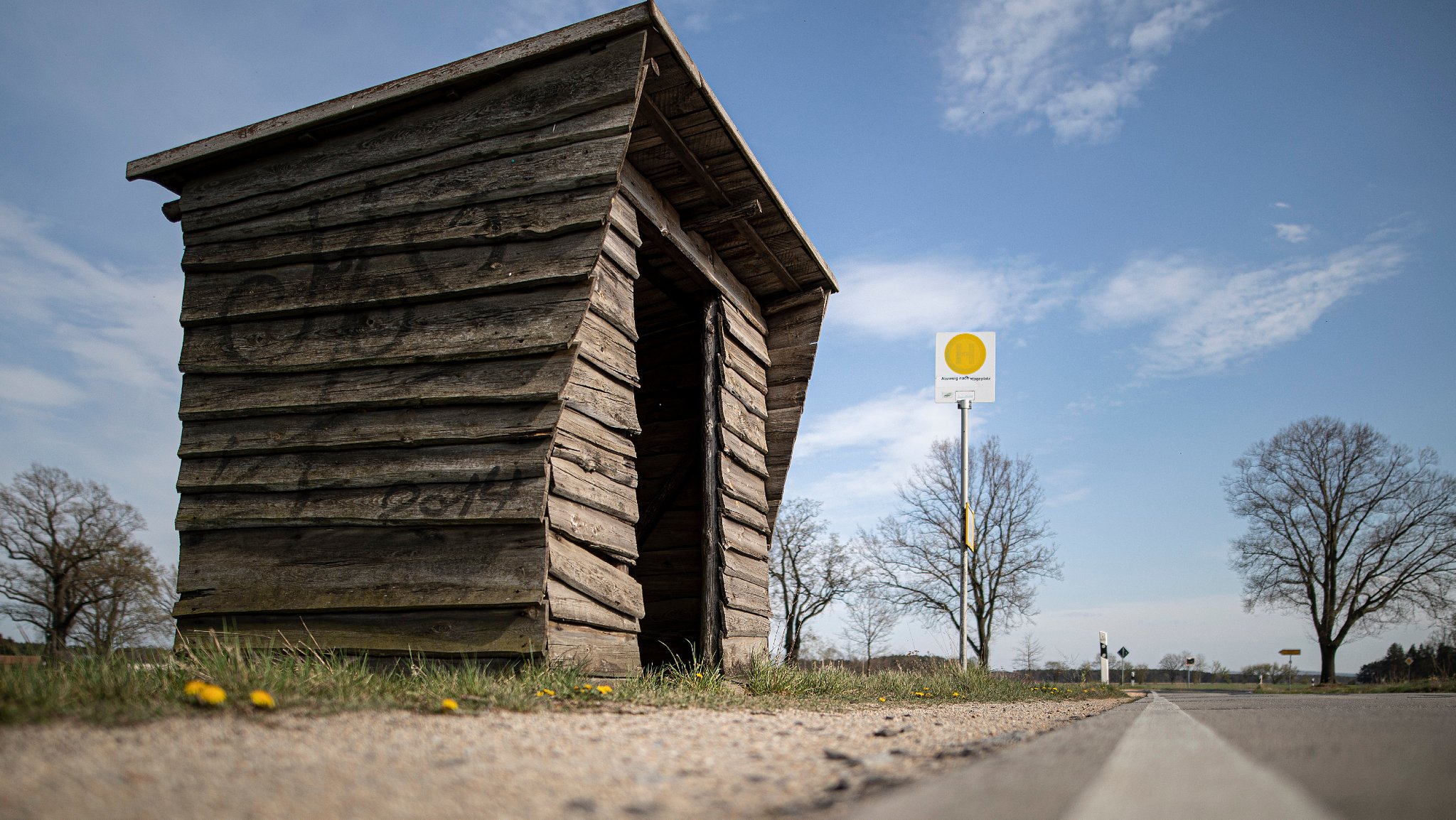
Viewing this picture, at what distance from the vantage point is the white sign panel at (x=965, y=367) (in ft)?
41.1

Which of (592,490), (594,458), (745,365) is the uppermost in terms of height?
(745,365)

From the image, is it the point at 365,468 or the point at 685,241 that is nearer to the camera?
the point at 365,468

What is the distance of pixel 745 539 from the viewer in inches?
316

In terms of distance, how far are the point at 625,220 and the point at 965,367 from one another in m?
7.97

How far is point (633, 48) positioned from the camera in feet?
17.0

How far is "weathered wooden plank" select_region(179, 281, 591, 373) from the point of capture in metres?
5.12

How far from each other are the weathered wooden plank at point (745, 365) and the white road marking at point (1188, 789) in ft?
18.3

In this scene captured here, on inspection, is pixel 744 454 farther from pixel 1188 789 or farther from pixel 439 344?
pixel 1188 789

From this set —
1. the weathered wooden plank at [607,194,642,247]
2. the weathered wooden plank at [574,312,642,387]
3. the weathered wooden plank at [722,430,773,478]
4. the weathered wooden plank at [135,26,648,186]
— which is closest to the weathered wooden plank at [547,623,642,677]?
the weathered wooden plank at [574,312,642,387]

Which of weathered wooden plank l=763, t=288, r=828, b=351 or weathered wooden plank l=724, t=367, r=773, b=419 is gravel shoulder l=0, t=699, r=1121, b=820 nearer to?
weathered wooden plank l=724, t=367, r=773, b=419

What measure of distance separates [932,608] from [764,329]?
18.7m

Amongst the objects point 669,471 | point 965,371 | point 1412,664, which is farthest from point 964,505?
point 1412,664

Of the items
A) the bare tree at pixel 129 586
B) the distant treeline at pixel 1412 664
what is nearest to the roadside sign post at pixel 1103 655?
the distant treeline at pixel 1412 664

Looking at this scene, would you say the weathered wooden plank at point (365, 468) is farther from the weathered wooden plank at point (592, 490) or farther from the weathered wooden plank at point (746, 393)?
the weathered wooden plank at point (746, 393)
